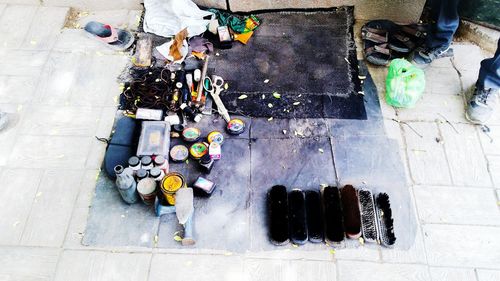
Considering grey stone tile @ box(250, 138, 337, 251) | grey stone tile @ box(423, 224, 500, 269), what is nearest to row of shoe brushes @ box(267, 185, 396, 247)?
grey stone tile @ box(250, 138, 337, 251)

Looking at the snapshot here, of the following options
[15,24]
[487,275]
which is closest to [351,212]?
[487,275]

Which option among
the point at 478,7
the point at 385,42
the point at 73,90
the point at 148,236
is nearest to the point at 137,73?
the point at 73,90

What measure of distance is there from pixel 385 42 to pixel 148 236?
3438 millimetres

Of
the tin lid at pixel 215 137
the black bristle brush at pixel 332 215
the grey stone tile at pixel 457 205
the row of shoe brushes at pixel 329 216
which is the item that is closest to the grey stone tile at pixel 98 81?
the tin lid at pixel 215 137

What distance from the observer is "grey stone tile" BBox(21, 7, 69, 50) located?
5.03 m

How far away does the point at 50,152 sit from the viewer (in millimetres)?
4195

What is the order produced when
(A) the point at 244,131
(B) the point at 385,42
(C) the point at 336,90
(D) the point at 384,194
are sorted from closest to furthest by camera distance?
(D) the point at 384,194 < (A) the point at 244,131 < (C) the point at 336,90 < (B) the point at 385,42

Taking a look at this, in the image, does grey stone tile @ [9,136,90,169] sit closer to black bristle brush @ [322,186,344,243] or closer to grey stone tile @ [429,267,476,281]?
black bristle brush @ [322,186,344,243]

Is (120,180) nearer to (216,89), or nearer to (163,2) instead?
(216,89)

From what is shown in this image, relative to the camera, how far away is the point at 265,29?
524 centimetres

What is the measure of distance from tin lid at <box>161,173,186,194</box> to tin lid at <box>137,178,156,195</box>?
9 centimetres

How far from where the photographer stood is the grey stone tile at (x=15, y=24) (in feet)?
16.6

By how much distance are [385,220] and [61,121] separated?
3.35 meters

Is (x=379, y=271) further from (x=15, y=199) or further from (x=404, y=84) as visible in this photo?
(x=15, y=199)
